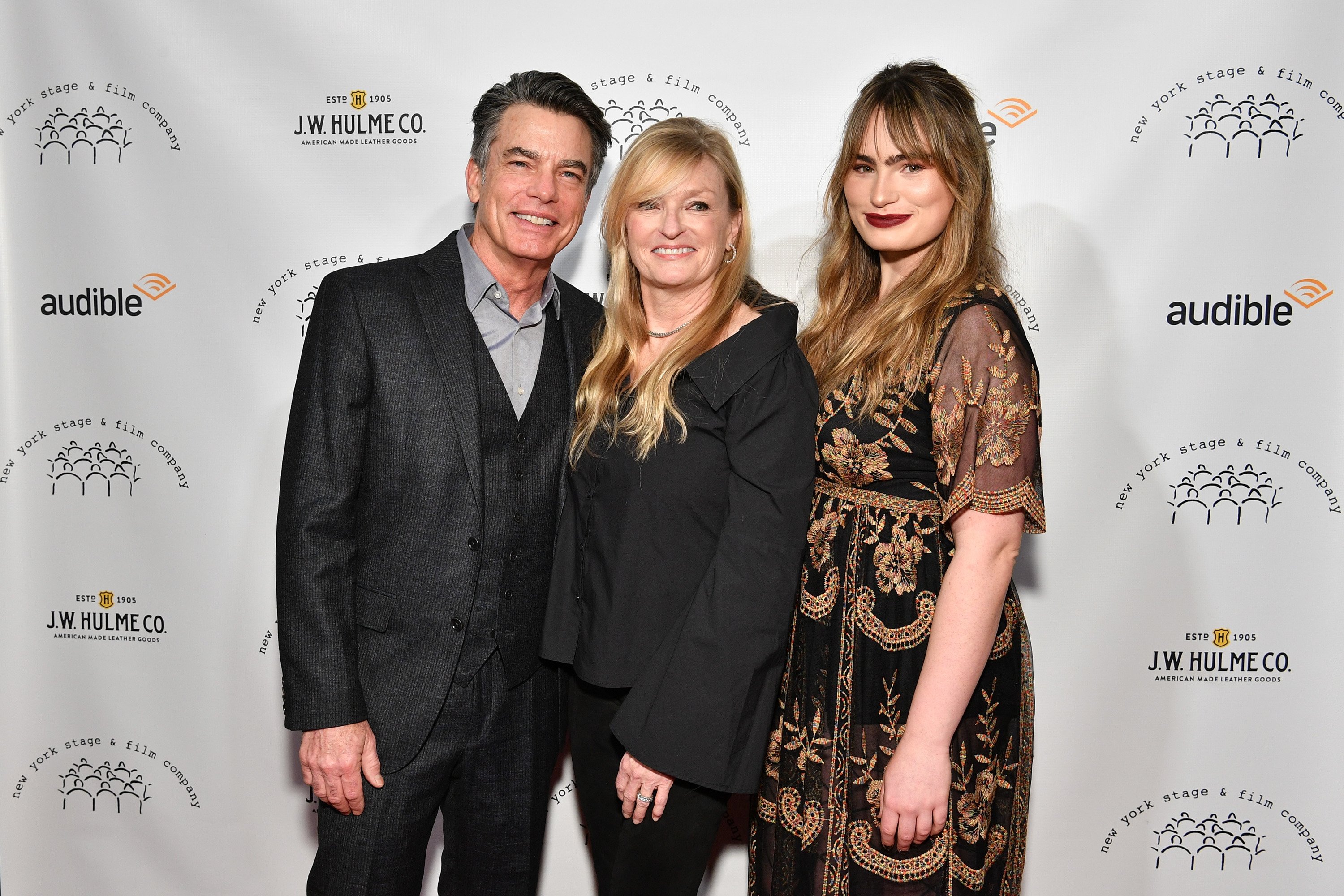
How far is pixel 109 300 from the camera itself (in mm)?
2445

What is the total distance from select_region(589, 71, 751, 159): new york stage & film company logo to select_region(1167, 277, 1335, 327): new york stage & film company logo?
123 centimetres

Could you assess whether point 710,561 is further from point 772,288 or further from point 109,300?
point 109,300

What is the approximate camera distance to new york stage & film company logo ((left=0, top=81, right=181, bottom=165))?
2.39m

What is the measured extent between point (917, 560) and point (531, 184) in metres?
1.07

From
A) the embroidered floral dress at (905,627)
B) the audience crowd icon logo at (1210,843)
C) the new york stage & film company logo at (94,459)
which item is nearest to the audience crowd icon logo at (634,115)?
the embroidered floral dress at (905,627)

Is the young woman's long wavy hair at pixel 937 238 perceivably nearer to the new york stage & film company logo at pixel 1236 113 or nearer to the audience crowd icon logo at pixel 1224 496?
the new york stage & film company logo at pixel 1236 113

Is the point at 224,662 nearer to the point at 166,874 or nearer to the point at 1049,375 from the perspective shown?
the point at 166,874

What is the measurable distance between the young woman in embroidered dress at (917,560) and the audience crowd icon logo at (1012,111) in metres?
0.77

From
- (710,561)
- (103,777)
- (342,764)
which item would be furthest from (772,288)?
(103,777)

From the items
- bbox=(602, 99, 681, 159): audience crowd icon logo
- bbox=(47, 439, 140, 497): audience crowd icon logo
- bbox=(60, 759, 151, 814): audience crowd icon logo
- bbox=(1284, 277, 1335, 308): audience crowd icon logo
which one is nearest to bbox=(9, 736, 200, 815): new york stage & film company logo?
bbox=(60, 759, 151, 814): audience crowd icon logo

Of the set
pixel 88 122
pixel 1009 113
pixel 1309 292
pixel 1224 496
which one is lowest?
pixel 1224 496

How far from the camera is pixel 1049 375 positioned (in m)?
2.31

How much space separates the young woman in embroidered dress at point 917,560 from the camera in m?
1.43

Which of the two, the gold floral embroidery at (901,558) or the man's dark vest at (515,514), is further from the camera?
the man's dark vest at (515,514)
